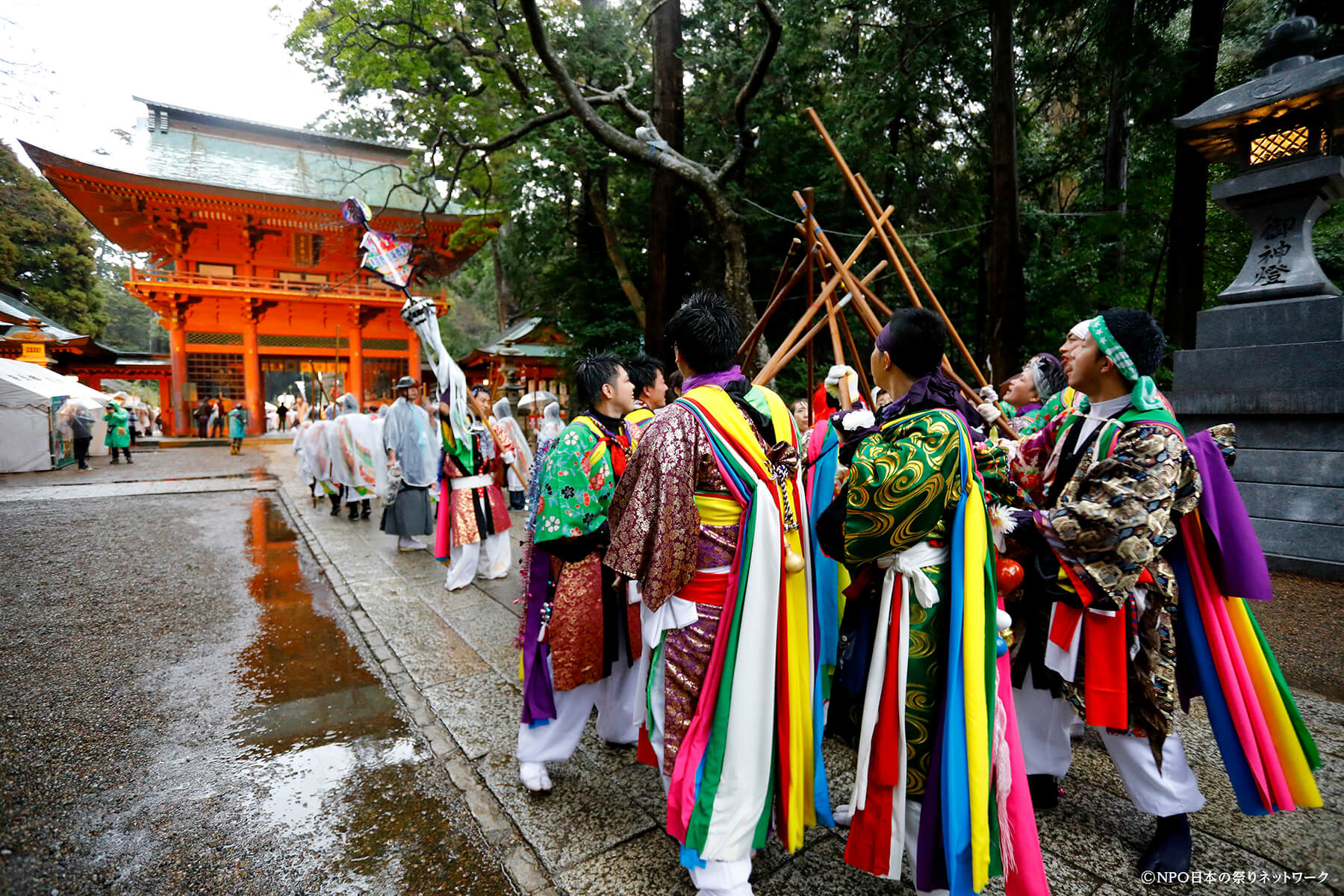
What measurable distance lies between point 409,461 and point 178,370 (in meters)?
20.6

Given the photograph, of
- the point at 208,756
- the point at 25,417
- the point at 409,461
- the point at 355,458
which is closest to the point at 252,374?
the point at 25,417

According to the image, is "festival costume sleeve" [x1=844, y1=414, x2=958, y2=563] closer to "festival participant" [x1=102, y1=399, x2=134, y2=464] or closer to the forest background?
the forest background

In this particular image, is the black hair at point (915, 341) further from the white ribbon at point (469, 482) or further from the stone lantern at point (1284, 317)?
the stone lantern at point (1284, 317)

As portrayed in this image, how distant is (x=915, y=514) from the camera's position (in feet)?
5.91

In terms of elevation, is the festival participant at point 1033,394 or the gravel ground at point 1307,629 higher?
the festival participant at point 1033,394

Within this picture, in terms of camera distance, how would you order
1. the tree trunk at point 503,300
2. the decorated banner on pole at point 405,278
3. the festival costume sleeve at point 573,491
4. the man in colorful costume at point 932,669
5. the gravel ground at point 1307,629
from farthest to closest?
the tree trunk at point 503,300
the decorated banner on pole at point 405,278
the gravel ground at point 1307,629
the festival costume sleeve at point 573,491
the man in colorful costume at point 932,669

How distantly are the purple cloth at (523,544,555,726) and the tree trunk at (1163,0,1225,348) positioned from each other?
31.5ft

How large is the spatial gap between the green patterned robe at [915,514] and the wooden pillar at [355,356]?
24.4 m

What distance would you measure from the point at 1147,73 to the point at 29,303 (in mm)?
35362

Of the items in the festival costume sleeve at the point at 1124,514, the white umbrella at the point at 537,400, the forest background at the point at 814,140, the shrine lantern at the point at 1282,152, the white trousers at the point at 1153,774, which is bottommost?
the white trousers at the point at 1153,774

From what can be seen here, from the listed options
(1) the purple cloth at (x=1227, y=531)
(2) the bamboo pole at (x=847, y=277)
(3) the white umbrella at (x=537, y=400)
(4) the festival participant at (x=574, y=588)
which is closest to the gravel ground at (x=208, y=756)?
(4) the festival participant at (x=574, y=588)

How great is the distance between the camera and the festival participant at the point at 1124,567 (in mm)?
1979

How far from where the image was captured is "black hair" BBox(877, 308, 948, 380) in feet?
6.46

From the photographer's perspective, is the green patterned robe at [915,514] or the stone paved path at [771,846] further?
the stone paved path at [771,846]
